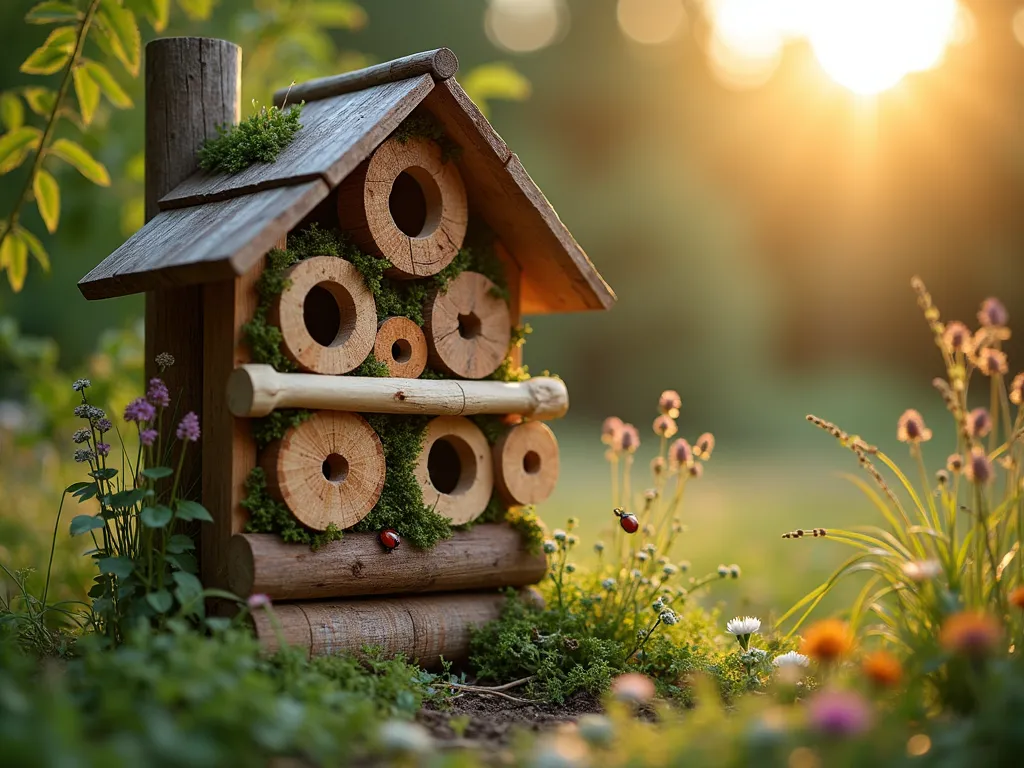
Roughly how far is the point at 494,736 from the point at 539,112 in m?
24.4

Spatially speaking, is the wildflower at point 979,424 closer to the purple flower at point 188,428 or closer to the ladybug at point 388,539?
the ladybug at point 388,539

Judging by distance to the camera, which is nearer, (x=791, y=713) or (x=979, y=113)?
(x=791, y=713)

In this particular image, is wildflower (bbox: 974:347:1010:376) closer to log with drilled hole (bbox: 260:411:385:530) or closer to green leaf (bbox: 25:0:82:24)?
log with drilled hole (bbox: 260:411:385:530)

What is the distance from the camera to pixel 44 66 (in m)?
4.50

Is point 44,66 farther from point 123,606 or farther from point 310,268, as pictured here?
point 123,606

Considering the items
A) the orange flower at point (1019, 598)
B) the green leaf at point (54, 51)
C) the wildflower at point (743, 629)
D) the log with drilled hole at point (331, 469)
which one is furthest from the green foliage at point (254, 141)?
the orange flower at point (1019, 598)

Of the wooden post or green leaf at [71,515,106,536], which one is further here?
the wooden post

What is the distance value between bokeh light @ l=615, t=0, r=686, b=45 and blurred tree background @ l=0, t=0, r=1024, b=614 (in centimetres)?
6

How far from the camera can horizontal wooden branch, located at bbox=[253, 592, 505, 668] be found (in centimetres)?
373

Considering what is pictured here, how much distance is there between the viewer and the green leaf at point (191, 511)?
3.48m

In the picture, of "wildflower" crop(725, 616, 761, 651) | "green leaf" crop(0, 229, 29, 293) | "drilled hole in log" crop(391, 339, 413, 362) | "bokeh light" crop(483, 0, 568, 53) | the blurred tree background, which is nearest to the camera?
"wildflower" crop(725, 616, 761, 651)

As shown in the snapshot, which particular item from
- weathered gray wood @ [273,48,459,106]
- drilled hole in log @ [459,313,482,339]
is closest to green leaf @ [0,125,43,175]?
weathered gray wood @ [273,48,459,106]

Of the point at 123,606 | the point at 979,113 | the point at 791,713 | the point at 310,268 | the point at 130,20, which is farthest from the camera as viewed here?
the point at 979,113

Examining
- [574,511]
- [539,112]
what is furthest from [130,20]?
[539,112]
